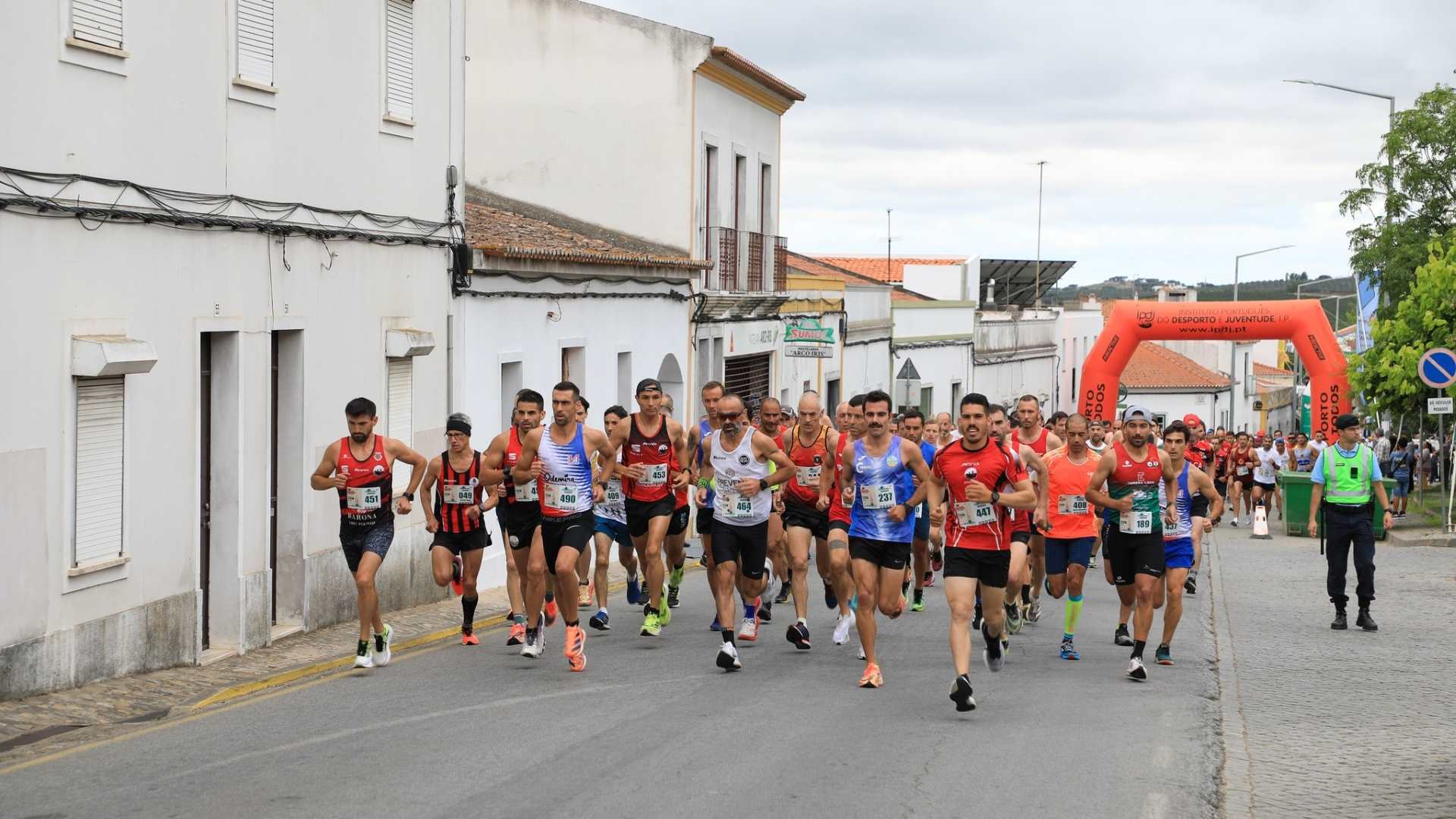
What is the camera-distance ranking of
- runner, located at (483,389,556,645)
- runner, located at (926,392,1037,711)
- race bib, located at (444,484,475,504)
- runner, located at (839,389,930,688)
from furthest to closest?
1. race bib, located at (444,484,475,504)
2. runner, located at (483,389,556,645)
3. runner, located at (839,389,930,688)
4. runner, located at (926,392,1037,711)

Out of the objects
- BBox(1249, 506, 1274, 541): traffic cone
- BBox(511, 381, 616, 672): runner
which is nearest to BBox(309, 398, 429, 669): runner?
BBox(511, 381, 616, 672): runner

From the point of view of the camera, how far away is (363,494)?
12.0 m

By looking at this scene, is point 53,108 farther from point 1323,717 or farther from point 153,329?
point 1323,717

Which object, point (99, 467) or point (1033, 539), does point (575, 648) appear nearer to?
point (99, 467)

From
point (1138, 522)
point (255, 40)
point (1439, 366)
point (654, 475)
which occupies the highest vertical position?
point (255, 40)

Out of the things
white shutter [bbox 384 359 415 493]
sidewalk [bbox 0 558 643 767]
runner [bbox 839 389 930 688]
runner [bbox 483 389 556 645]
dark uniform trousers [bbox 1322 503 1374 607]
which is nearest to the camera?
sidewalk [bbox 0 558 643 767]

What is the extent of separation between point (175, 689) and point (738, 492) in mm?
4055

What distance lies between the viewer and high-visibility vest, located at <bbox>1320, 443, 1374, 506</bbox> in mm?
15625

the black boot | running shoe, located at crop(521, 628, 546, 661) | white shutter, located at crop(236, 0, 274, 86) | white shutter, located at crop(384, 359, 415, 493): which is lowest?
the black boot

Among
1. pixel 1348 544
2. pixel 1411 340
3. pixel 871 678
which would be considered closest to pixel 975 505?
pixel 871 678

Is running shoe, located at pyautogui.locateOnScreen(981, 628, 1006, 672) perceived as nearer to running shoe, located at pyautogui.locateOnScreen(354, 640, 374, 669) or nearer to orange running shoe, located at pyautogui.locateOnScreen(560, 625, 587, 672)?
orange running shoe, located at pyautogui.locateOnScreen(560, 625, 587, 672)

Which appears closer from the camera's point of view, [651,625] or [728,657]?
[728,657]

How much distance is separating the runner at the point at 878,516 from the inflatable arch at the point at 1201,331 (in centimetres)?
2445

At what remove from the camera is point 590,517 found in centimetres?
1230
